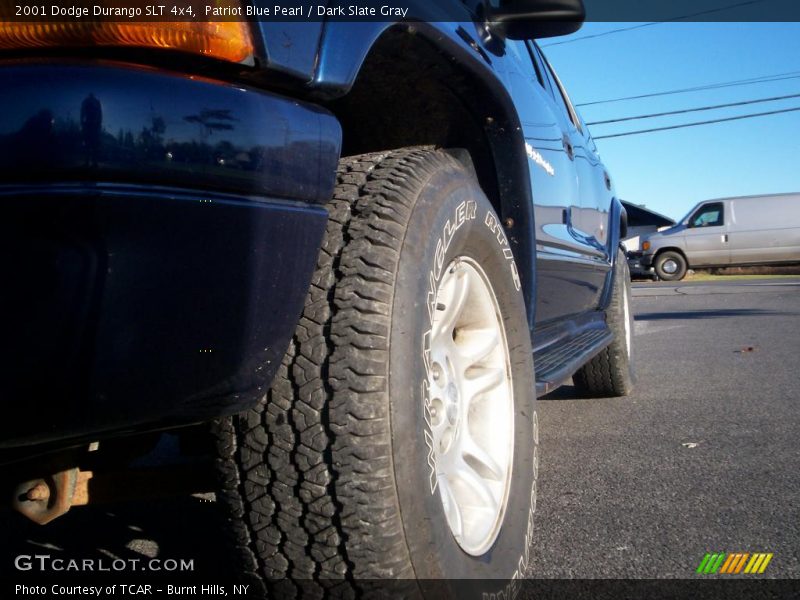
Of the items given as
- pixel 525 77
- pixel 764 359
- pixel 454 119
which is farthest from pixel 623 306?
pixel 454 119

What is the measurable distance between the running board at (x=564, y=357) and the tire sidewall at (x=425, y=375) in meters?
0.33

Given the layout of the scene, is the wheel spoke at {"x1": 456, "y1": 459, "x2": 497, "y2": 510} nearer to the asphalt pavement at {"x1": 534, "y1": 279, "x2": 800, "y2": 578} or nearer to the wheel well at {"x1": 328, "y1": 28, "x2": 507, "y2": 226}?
the asphalt pavement at {"x1": 534, "y1": 279, "x2": 800, "y2": 578}

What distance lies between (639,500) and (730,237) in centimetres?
2092

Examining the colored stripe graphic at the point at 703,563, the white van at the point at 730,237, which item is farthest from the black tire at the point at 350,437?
the white van at the point at 730,237

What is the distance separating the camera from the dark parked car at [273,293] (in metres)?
1.12

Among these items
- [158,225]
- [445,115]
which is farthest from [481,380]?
[158,225]

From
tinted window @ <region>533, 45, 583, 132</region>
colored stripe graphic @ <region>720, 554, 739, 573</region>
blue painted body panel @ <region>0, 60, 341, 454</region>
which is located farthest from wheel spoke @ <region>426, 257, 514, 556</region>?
tinted window @ <region>533, 45, 583, 132</region>

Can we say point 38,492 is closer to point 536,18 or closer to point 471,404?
point 471,404

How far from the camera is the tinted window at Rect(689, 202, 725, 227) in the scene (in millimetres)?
22219

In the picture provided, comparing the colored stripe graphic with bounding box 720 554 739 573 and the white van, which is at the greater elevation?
the white van

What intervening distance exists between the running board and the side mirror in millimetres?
953

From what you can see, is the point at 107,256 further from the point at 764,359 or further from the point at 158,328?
the point at 764,359

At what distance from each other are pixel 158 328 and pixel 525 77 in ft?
6.10

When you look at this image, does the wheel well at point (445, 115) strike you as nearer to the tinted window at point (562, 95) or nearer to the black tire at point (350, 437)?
the black tire at point (350, 437)
